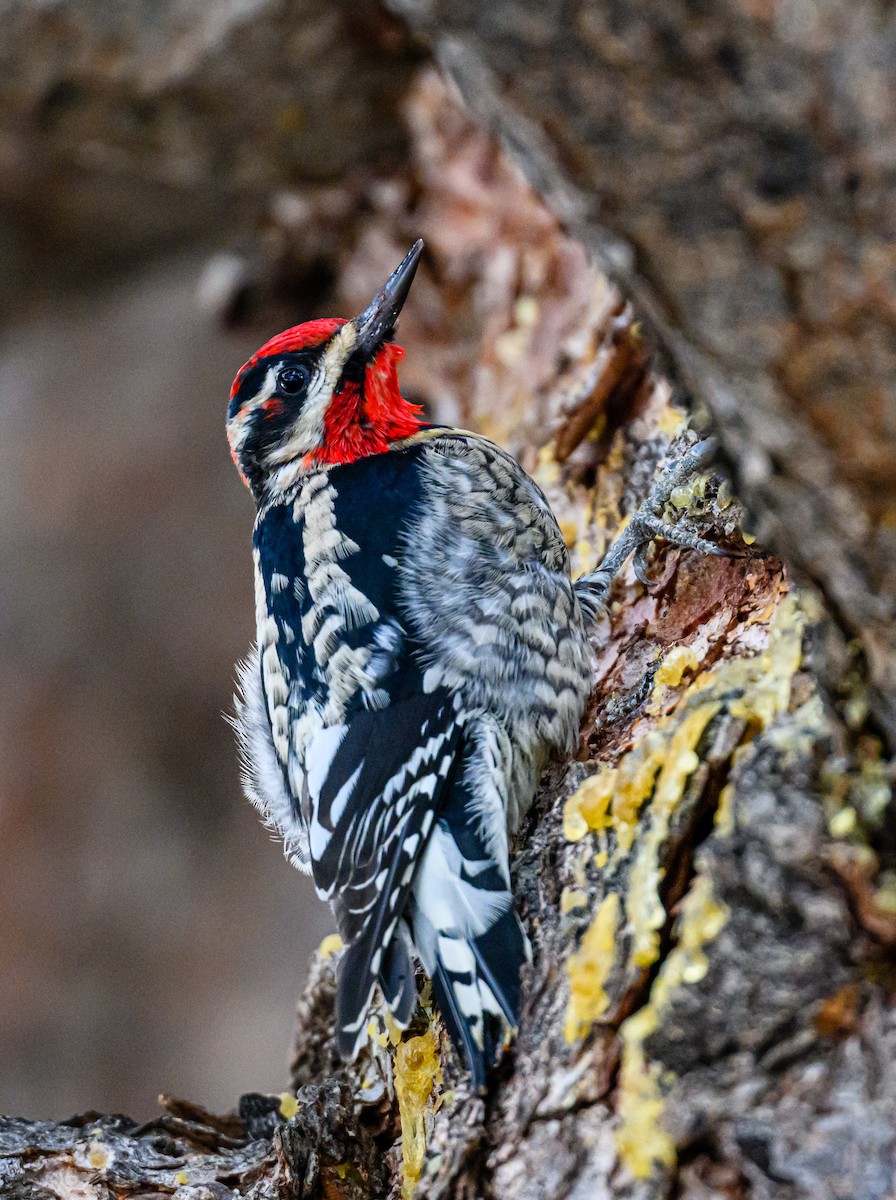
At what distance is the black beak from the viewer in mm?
2613

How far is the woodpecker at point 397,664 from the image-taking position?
182 cm

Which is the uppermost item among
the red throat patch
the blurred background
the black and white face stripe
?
the blurred background

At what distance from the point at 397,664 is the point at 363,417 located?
2.55ft

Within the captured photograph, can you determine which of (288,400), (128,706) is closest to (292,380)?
(288,400)

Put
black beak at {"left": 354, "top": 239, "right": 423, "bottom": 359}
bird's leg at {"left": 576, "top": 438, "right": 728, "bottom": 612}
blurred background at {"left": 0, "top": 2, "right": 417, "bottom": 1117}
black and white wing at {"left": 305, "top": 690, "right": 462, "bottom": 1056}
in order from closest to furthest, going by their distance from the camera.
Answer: black and white wing at {"left": 305, "top": 690, "right": 462, "bottom": 1056}, bird's leg at {"left": 576, "top": 438, "right": 728, "bottom": 612}, black beak at {"left": 354, "top": 239, "right": 423, "bottom": 359}, blurred background at {"left": 0, "top": 2, "right": 417, "bottom": 1117}

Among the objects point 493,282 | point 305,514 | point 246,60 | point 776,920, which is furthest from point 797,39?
point 246,60

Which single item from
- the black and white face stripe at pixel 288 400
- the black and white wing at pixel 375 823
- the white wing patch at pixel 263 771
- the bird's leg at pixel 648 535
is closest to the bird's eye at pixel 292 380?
the black and white face stripe at pixel 288 400

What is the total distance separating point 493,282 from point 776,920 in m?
2.62

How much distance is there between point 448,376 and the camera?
3805 millimetres

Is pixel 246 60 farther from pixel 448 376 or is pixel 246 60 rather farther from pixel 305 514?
pixel 305 514

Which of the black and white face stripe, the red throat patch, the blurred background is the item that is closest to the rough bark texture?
the red throat patch

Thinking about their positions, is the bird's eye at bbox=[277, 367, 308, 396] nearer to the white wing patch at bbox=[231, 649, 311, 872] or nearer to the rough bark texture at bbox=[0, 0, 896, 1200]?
the white wing patch at bbox=[231, 649, 311, 872]

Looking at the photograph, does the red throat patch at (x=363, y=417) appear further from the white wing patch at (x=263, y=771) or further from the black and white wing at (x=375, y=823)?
the black and white wing at (x=375, y=823)

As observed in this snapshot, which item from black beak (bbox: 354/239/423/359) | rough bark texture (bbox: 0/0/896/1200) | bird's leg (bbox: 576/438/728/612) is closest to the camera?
rough bark texture (bbox: 0/0/896/1200)
